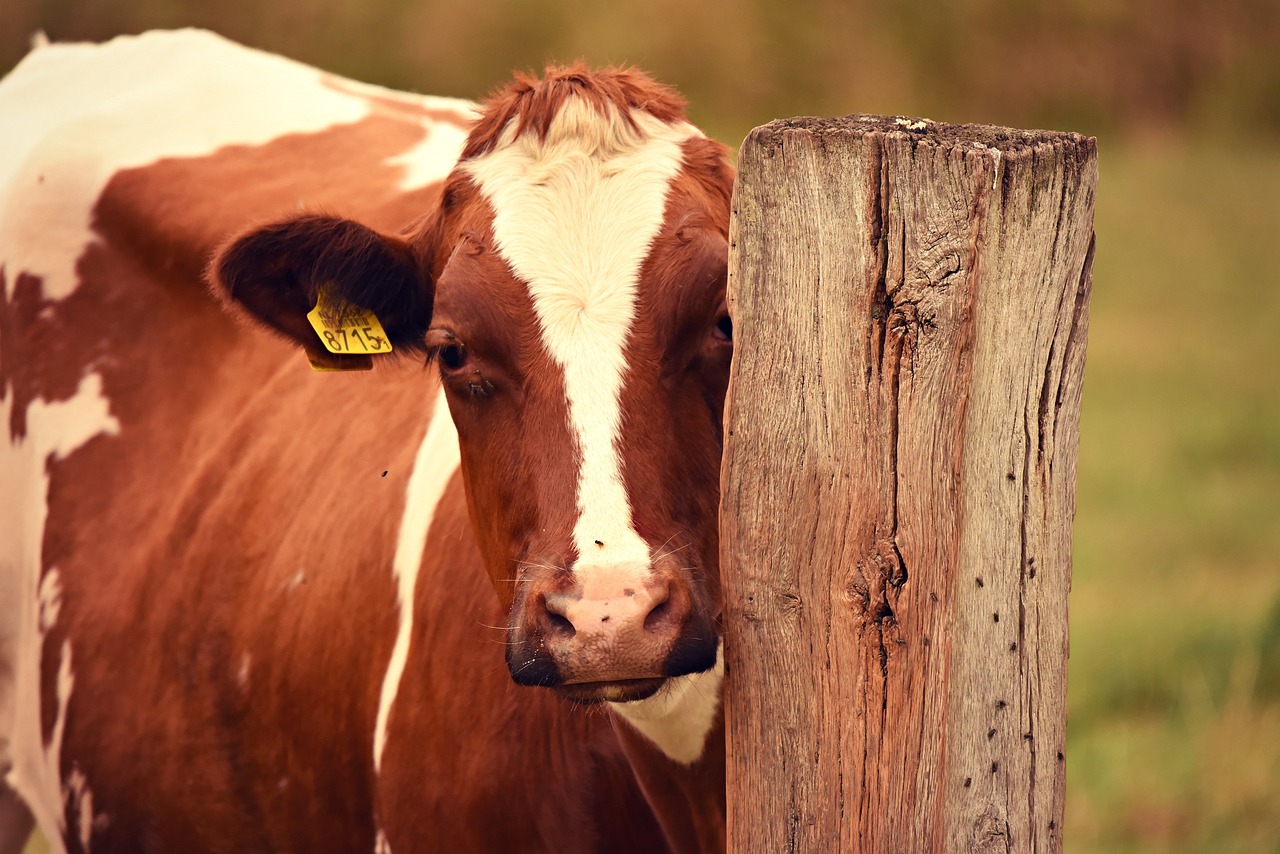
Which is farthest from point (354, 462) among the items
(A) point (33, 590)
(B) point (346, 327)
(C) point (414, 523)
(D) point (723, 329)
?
(D) point (723, 329)

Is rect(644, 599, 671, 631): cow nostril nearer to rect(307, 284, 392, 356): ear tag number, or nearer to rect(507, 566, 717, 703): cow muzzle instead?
rect(507, 566, 717, 703): cow muzzle

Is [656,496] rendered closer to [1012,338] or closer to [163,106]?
[1012,338]

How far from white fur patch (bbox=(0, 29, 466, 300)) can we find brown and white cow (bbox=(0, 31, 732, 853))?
0.01 m

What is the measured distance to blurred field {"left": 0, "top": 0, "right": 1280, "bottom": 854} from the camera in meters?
6.07

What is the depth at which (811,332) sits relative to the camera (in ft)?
6.54

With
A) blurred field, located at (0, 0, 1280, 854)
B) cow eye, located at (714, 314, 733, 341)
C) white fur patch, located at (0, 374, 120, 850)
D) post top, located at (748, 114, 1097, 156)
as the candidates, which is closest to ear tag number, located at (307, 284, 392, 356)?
cow eye, located at (714, 314, 733, 341)

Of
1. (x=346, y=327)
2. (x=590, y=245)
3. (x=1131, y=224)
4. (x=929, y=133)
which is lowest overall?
(x=1131, y=224)

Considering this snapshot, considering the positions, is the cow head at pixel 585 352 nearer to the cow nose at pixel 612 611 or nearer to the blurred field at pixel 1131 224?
the cow nose at pixel 612 611

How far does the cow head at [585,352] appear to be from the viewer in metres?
2.17

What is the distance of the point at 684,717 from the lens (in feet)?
8.54

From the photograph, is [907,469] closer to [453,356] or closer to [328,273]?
[453,356]

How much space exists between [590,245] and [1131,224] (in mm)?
15432

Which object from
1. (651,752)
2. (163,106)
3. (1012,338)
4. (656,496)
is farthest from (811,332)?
(163,106)

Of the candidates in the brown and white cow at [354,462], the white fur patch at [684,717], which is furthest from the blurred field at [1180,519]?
the white fur patch at [684,717]
